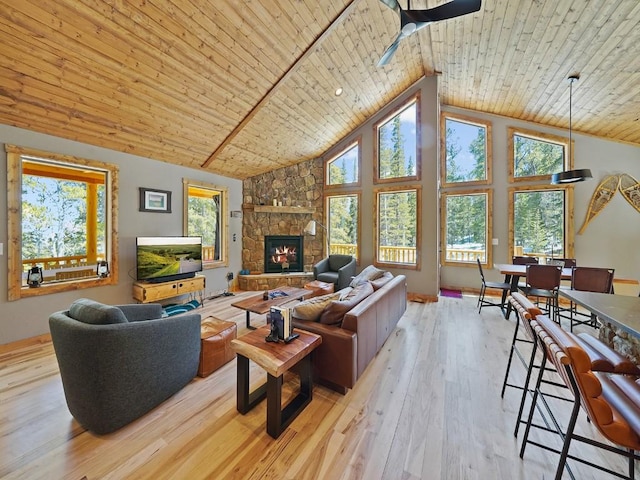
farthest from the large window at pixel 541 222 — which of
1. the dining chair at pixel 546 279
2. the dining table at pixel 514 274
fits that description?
the dining chair at pixel 546 279

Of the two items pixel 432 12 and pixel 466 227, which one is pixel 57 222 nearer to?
pixel 432 12

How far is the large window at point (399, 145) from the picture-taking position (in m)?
5.66

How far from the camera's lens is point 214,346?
8.50 ft

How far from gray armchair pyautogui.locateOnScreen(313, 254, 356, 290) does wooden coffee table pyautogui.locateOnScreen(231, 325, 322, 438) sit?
3.02 m

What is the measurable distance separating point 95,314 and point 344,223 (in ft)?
17.8

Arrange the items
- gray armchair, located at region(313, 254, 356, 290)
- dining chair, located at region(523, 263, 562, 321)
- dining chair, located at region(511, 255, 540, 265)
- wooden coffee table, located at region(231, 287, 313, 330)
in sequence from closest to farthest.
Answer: wooden coffee table, located at region(231, 287, 313, 330) < dining chair, located at region(523, 263, 562, 321) < dining chair, located at region(511, 255, 540, 265) < gray armchair, located at region(313, 254, 356, 290)

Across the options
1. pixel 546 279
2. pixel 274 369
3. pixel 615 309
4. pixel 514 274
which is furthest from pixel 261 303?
pixel 546 279

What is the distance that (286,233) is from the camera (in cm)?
660

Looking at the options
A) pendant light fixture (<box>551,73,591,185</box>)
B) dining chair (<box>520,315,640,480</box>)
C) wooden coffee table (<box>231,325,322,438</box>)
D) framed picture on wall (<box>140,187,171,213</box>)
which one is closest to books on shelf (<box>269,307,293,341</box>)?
wooden coffee table (<box>231,325,322,438</box>)

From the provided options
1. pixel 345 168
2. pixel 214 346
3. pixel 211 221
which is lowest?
pixel 214 346

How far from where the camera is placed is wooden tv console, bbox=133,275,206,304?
397 centimetres

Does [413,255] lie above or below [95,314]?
above

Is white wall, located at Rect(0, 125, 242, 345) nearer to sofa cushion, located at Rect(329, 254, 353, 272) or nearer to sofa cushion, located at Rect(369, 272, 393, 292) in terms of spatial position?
sofa cushion, located at Rect(329, 254, 353, 272)

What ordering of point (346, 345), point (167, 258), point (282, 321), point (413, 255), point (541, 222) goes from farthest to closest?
point (413, 255)
point (541, 222)
point (167, 258)
point (346, 345)
point (282, 321)
